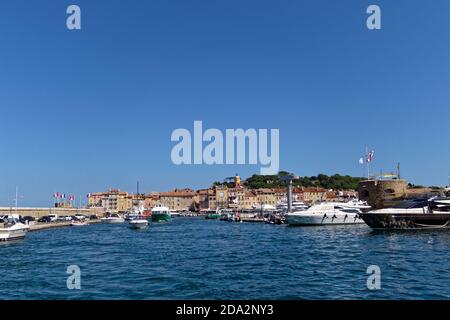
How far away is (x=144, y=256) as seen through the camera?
32.0 m

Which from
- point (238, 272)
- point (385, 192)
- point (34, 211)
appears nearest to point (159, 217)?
point (34, 211)

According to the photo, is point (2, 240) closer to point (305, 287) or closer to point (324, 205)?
point (305, 287)

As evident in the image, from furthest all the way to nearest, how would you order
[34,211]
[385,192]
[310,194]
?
1. [310,194]
2. [34,211]
3. [385,192]

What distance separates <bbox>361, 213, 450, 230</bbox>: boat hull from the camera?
50844 millimetres

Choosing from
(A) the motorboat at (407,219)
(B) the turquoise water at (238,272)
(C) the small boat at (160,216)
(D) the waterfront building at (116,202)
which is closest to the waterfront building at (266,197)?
(D) the waterfront building at (116,202)

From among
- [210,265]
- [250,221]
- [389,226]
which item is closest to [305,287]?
[210,265]

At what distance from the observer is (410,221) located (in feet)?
167

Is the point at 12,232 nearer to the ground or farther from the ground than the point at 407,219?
nearer to the ground

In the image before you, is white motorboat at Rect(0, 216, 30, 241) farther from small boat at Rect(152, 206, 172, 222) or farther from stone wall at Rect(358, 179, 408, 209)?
stone wall at Rect(358, 179, 408, 209)

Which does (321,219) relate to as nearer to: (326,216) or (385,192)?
(326,216)

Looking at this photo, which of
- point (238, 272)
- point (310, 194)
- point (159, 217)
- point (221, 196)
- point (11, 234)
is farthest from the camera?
point (221, 196)

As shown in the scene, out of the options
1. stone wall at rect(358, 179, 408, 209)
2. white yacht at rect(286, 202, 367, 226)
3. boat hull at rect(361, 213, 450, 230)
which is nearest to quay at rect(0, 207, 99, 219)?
white yacht at rect(286, 202, 367, 226)

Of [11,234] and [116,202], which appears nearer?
[11,234]
